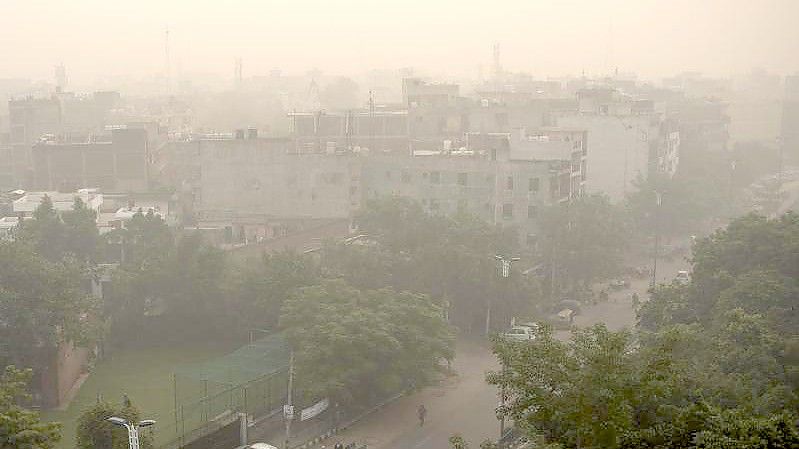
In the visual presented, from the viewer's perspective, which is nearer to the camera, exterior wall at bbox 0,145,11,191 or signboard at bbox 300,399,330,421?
signboard at bbox 300,399,330,421

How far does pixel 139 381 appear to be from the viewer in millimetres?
28141

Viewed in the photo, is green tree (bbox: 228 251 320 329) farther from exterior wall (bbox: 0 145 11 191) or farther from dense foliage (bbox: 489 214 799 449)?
exterior wall (bbox: 0 145 11 191)

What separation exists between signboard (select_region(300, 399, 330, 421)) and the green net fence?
1009mm

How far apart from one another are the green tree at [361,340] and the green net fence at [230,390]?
90 centimetres

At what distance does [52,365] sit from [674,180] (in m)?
34.5

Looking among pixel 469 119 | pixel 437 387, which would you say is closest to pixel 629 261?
pixel 469 119

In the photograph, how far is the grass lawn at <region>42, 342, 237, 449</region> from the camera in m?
25.2

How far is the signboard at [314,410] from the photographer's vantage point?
23.6 meters

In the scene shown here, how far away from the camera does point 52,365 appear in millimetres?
25703

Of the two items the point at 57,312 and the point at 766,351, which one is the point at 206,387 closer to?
the point at 57,312

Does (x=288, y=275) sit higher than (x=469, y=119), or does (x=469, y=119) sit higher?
(x=469, y=119)

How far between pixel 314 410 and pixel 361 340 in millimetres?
2145

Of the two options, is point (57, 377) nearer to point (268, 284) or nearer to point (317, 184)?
point (268, 284)

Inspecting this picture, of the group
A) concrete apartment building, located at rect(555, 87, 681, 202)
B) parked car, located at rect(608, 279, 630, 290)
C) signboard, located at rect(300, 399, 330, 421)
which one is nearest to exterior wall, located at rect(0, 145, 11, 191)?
concrete apartment building, located at rect(555, 87, 681, 202)
